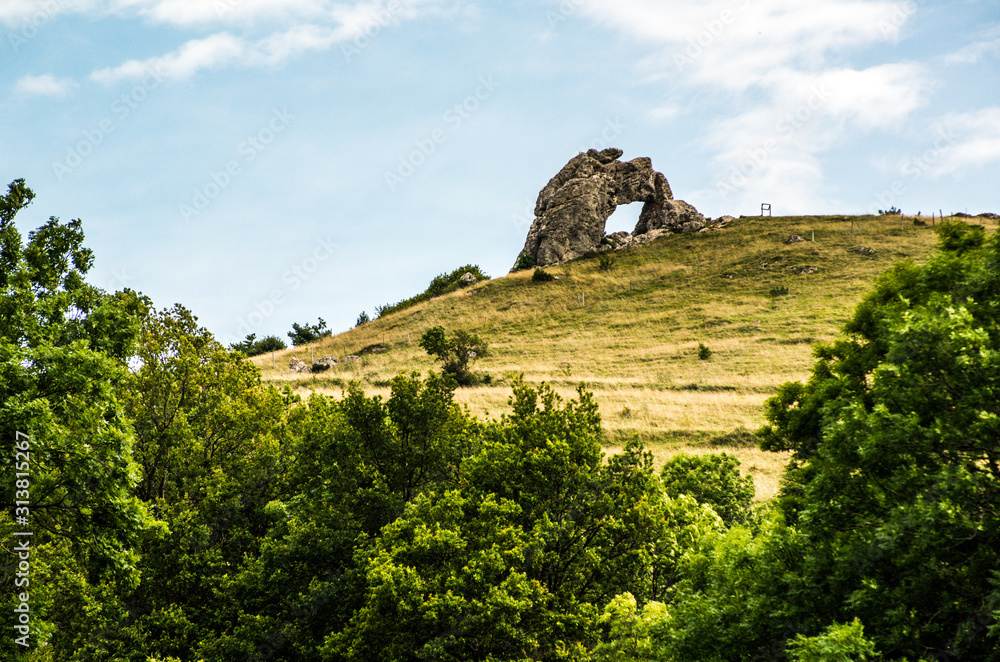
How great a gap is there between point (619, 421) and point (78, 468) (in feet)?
107

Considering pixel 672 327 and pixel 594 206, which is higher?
pixel 594 206

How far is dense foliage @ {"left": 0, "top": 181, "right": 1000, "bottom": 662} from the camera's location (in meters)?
11.0

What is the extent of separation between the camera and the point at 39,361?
13.2 meters

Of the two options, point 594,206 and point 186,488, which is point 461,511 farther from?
point 594,206

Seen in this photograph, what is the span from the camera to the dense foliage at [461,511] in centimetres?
1103

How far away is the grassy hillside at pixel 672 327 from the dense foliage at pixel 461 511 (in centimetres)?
1663

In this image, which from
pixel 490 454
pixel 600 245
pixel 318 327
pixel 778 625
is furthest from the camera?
pixel 600 245

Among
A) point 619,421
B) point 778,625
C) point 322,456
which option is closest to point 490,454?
point 322,456

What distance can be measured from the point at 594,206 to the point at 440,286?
2529 centimetres

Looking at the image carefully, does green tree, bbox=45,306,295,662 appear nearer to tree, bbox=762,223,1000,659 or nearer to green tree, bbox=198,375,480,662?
green tree, bbox=198,375,480,662

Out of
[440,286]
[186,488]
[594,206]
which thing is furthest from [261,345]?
[186,488]

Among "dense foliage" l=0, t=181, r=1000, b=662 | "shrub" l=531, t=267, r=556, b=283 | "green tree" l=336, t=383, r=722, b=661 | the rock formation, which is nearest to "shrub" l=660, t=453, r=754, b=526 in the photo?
"dense foliage" l=0, t=181, r=1000, b=662

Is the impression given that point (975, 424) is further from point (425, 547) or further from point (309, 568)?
point (309, 568)

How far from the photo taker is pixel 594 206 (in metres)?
99.2
